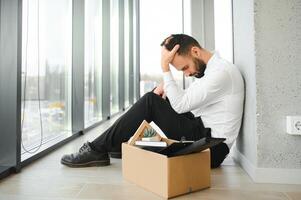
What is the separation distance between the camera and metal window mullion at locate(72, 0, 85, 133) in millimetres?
2721

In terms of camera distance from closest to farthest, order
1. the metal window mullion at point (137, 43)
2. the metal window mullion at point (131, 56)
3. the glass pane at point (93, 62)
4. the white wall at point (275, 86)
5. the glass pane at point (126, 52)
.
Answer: the white wall at point (275, 86) < the glass pane at point (93, 62) < the glass pane at point (126, 52) < the metal window mullion at point (131, 56) < the metal window mullion at point (137, 43)

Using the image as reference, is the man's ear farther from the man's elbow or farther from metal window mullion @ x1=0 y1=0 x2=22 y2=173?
metal window mullion @ x1=0 y1=0 x2=22 y2=173

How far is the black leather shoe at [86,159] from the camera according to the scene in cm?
163

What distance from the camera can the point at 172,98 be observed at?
60.2 inches

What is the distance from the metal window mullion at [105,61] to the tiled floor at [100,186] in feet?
7.56

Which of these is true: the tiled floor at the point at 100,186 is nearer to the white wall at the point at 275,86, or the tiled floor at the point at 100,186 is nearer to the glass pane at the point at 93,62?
the white wall at the point at 275,86

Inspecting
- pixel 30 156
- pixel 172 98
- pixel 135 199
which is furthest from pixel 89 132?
pixel 135 199

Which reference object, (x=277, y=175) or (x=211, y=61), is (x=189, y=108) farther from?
(x=277, y=175)

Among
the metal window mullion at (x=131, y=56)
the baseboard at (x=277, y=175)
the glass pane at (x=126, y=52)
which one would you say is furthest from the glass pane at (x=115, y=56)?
the baseboard at (x=277, y=175)

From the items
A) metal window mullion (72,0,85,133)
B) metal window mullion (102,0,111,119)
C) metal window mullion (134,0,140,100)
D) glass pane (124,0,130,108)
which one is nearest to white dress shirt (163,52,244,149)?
metal window mullion (72,0,85,133)

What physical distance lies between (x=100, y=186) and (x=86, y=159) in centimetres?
34

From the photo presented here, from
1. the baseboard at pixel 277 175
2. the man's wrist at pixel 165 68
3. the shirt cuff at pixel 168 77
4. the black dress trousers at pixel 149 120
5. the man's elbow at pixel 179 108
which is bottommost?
the baseboard at pixel 277 175

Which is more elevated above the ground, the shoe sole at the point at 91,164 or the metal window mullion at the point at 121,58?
the metal window mullion at the point at 121,58

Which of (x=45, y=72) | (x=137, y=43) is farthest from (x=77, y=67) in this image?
(x=137, y=43)
